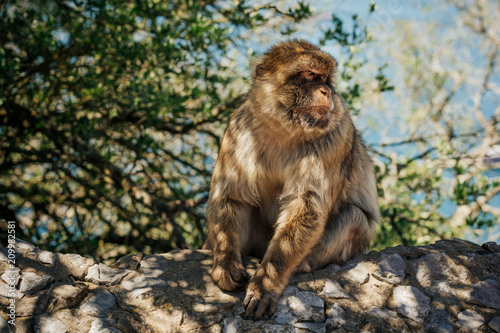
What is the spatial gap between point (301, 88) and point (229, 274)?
1.38m

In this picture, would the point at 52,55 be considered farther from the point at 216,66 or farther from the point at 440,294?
the point at 440,294

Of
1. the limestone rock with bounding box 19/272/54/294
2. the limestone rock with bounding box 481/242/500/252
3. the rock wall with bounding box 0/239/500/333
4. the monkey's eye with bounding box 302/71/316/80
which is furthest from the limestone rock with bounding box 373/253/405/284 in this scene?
the limestone rock with bounding box 19/272/54/294

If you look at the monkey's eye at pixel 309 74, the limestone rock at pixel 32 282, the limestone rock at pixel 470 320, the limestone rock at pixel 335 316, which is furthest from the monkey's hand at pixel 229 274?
the monkey's eye at pixel 309 74

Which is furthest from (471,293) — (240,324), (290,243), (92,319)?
(92,319)

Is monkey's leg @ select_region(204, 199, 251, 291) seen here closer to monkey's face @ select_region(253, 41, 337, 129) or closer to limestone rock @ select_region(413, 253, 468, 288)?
monkey's face @ select_region(253, 41, 337, 129)

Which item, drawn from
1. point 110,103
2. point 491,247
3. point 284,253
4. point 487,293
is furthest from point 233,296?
point 110,103

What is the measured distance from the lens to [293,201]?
10.0 feet

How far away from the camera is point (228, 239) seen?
9.99 feet

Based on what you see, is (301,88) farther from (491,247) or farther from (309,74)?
(491,247)

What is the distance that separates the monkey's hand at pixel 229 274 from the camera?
2.75 metres

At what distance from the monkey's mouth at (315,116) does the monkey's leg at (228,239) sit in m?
0.76

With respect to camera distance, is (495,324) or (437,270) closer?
(495,324)

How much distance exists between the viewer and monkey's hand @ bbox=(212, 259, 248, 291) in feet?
9.02

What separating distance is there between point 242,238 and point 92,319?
3.86 ft
